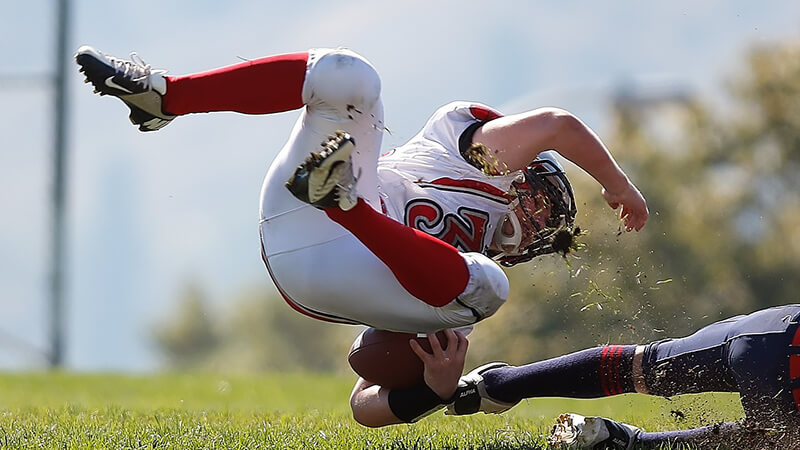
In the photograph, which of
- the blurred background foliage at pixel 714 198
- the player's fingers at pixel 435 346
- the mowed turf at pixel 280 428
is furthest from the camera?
the blurred background foliage at pixel 714 198

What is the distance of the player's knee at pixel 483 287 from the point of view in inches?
106

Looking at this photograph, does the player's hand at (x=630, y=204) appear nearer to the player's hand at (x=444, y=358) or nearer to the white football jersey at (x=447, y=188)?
the white football jersey at (x=447, y=188)

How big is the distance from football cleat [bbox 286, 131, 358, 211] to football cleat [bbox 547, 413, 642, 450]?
1096 millimetres

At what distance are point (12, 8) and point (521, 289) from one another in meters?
10.8

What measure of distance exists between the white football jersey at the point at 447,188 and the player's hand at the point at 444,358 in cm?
25

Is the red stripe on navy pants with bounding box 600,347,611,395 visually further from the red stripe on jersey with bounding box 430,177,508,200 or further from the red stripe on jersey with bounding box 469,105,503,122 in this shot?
the red stripe on jersey with bounding box 469,105,503,122

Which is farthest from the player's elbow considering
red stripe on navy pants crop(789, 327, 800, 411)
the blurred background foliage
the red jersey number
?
the blurred background foliage

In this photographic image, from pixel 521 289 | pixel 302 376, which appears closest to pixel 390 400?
pixel 302 376

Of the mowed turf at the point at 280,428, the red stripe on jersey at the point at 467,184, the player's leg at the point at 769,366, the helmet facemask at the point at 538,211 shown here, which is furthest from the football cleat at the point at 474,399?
the player's leg at the point at 769,366

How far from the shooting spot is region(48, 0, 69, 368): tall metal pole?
1145cm

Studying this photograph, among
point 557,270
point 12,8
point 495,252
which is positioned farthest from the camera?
point 12,8

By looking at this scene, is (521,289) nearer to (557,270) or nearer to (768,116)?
(768,116)

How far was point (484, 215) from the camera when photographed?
10.3ft

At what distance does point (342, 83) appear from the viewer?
9.12 feet
